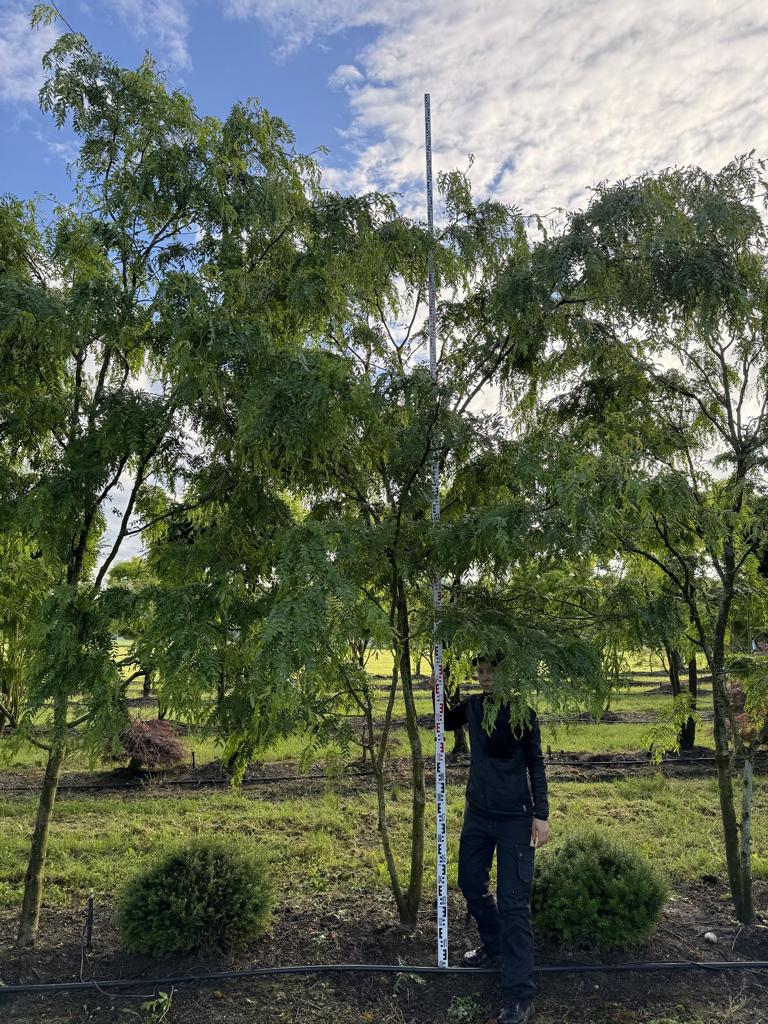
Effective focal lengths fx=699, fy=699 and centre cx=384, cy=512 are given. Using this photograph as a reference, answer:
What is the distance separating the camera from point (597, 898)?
4477mm

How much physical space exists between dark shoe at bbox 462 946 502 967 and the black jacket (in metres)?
0.96

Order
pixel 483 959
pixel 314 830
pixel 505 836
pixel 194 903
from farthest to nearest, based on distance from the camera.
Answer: pixel 314 830 < pixel 194 903 < pixel 483 959 < pixel 505 836

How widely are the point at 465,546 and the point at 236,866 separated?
9.04 feet

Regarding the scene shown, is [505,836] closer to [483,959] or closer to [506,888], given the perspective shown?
[506,888]

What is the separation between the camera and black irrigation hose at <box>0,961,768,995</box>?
4.14 metres

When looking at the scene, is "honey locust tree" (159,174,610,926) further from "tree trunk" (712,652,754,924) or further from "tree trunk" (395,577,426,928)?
"tree trunk" (712,652,754,924)

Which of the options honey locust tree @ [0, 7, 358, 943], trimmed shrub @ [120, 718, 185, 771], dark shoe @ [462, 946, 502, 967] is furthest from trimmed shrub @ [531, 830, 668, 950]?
trimmed shrub @ [120, 718, 185, 771]

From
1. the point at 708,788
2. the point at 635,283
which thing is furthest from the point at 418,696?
the point at 635,283

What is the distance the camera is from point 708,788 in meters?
9.34

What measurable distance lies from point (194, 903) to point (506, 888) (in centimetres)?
200

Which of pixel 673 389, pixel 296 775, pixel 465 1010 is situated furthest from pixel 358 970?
pixel 296 775

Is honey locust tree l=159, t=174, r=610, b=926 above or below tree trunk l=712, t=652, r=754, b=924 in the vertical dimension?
above

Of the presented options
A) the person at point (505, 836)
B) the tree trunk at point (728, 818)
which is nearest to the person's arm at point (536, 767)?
the person at point (505, 836)

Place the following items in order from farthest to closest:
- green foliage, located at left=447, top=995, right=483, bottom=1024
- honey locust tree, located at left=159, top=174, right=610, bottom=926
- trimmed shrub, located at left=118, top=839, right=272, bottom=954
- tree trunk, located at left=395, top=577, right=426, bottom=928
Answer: tree trunk, located at left=395, top=577, right=426, bottom=928 < trimmed shrub, located at left=118, top=839, right=272, bottom=954 < green foliage, located at left=447, top=995, right=483, bottom=1024 < honey locust tree, located at left=159, top=174, right=610, bottom=926
